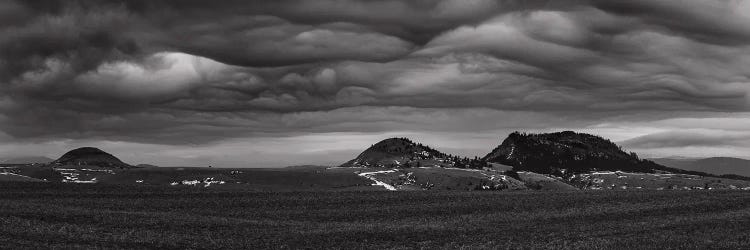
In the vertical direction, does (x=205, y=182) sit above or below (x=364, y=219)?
above

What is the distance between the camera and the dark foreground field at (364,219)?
54.2 meters

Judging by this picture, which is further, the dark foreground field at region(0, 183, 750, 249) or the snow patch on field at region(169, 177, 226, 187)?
the snow patch on field at region(169, 177, 226, 187)

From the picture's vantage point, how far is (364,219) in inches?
3374

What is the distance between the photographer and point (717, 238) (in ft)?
184

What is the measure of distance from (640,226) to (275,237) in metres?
37.8

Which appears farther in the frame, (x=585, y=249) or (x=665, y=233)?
(x=665, y=233)

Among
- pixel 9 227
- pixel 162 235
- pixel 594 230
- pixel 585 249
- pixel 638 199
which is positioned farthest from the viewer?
pixel 638 199

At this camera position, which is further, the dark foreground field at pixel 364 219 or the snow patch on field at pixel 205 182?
the snow patch on field at pixel 205 182

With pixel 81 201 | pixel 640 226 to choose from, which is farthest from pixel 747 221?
pixel 81 201

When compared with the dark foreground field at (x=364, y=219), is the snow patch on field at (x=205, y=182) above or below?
above

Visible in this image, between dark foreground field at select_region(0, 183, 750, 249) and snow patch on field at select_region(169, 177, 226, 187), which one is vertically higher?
snow patch on field at select_region(169, 177, 226, 187)

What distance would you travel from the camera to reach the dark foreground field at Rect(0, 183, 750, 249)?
2135 inches

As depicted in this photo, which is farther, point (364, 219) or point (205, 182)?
point (205, 182)

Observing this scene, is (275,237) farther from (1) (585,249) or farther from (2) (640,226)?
(2) (640,226)
